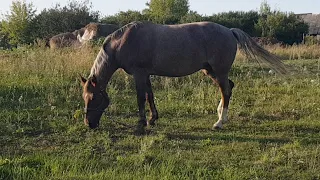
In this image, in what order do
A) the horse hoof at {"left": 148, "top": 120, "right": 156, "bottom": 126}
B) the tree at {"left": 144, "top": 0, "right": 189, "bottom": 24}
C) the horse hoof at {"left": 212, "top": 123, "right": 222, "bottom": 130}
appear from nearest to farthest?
the horse hoof at {"left": 212, "top": 123, "right": 222, "bottom": 130} → the horse hoof at {"left": 148, "top": 120, "right": 156, "bottom": 126} → the tree at {"left": 144, "top": 0, "right": 189, "bottom": 24}

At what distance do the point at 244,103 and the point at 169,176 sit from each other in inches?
173

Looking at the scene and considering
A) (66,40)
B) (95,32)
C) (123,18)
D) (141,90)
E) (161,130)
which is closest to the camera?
(161,130)

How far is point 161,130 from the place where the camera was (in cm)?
638

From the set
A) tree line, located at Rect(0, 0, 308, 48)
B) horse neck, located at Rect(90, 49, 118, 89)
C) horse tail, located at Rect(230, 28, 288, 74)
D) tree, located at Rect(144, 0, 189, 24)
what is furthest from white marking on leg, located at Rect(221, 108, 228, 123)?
tree, located at Rect(144, 0, 189, 24)

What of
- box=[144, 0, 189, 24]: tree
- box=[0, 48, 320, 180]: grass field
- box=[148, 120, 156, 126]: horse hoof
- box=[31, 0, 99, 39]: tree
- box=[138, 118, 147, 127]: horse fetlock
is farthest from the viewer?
box=[144, 0, 189, 24]: tree

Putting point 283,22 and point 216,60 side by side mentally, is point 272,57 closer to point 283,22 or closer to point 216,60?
point 216,60

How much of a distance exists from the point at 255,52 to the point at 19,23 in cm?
2293

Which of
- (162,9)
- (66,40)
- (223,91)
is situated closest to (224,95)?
(223,91)

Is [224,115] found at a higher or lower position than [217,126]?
higher

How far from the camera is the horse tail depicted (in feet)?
23.2

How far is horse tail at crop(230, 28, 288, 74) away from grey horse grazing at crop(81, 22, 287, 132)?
0.77 feet

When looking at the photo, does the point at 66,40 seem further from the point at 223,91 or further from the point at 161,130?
the point at 161,130

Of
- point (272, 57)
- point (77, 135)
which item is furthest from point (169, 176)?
point (272, 57)

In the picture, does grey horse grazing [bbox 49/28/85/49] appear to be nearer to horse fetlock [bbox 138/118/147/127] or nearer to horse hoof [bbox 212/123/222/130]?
horse fetlock [bbox 138/118/147/127]
